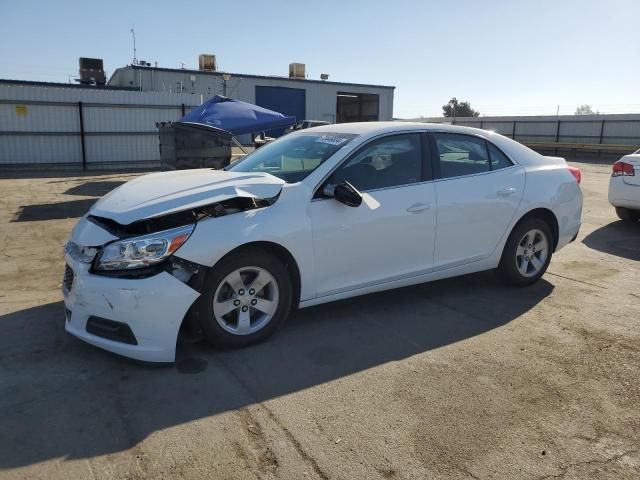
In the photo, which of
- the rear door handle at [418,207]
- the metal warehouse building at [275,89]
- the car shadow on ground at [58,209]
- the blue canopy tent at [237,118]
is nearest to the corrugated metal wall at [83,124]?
the blue canopy tent at [237,118]

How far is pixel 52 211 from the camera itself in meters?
9.46

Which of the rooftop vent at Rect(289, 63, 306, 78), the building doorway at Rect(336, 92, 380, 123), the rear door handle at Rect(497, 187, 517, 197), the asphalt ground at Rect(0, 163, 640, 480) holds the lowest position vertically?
the asphalt ground at Rect(0, 163, 640, 480)

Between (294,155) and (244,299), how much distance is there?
147 cm

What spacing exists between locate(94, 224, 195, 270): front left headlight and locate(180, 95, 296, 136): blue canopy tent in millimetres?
9224

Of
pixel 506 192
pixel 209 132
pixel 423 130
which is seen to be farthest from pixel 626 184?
pixel 209 132

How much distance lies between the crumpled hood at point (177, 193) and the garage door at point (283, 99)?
30059 mm

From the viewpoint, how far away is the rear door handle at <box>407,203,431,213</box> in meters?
4.52

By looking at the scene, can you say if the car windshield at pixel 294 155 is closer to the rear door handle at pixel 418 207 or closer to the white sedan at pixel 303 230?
the white sedan at pixel 303 230

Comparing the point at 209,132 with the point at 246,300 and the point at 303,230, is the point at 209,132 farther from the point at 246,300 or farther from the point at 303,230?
the point at 246,300

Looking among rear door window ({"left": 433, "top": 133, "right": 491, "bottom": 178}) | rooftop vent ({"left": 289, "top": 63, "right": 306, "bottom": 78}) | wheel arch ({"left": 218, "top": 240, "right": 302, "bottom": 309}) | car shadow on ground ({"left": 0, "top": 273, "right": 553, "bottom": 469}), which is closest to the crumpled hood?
wheel arch ({"left": 218, "top": 240, "right": 302, "bottom": 309})

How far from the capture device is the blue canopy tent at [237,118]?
41.7ft

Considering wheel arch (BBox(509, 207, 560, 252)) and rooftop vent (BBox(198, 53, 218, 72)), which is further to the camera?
rooftop vent (BBox(198, 53, 218, 72))

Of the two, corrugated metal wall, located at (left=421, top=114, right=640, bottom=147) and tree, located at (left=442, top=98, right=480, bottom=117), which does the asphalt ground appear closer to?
corrugated metal wall, located at (left=421, top=114, right=640, bottom=147)

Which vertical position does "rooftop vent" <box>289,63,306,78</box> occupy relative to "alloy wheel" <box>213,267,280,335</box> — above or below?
above
